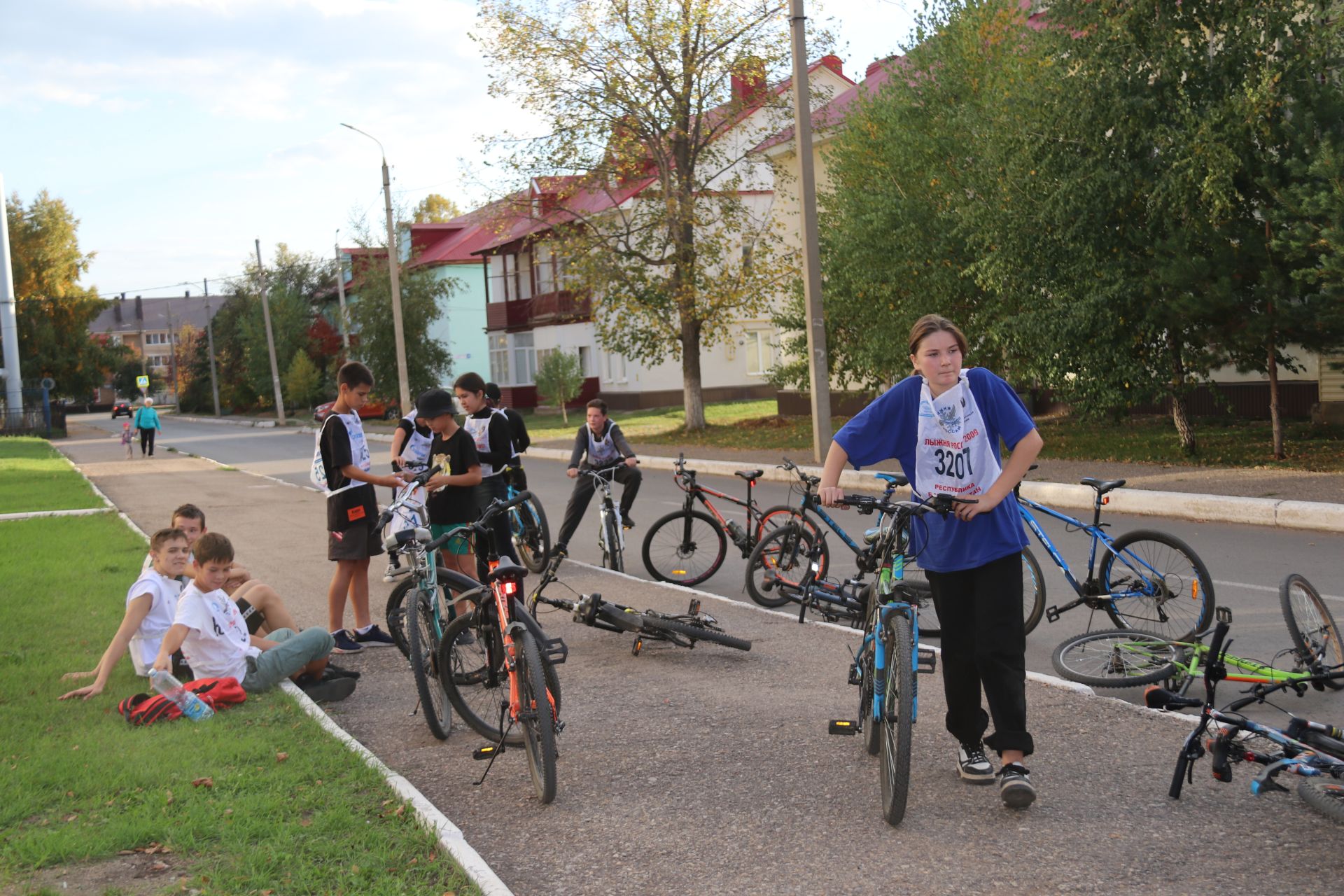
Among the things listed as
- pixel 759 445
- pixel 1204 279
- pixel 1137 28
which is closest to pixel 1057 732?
pixel 1204 279

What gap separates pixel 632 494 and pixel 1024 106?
999 centimetres

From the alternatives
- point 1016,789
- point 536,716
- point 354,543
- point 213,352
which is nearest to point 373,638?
point 354,543

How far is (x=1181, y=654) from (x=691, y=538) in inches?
208

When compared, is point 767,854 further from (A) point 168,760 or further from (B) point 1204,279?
(B) point 1204,279

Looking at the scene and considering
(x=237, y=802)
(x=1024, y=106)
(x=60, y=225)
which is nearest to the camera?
(x=237, y=802)

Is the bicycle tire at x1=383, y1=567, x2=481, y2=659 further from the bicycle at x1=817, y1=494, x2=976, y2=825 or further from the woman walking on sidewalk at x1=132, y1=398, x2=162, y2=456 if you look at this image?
the woman walking on sidewalk at x1=132, y1=398, x2=162, y2=456

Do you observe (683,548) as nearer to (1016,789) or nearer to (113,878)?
(1016,789)

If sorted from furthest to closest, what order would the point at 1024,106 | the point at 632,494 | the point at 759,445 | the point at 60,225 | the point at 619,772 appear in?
the point at 60,225 < the point at 759,445 < the point at 1024,106 < the point at 632,494 < the point at 619,772

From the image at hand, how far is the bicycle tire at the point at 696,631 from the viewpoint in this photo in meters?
7.75

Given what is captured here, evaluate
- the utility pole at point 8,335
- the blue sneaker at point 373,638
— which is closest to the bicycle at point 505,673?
the blue sneaker at point 373,638

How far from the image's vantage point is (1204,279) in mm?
16516

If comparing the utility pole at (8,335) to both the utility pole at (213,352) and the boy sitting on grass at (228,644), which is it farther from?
the boy sitting on grass at (228,644)

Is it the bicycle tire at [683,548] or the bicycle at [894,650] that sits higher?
the bicycle at [894,650]

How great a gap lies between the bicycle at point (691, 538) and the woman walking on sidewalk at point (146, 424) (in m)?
29.0
